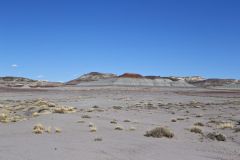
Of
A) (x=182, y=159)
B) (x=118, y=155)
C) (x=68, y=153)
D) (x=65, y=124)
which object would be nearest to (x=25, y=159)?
(x=68, y=153)

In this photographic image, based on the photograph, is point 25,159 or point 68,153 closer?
point 25,159

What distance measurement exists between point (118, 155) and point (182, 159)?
6.71 ft

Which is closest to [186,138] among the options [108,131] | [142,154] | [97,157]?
[108,131]

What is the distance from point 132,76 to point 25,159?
187m

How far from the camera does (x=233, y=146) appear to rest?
1616 cm

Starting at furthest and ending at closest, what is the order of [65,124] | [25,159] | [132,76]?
[132,76] → [65,124] → [25,159]

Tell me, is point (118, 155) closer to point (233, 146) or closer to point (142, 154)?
point (142, 154)

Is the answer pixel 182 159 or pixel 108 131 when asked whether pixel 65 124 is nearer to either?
pixel 108 131

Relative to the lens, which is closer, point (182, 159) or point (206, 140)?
point (182, 159)

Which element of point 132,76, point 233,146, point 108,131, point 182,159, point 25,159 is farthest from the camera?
point 132,76

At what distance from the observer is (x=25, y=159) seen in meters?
12.0

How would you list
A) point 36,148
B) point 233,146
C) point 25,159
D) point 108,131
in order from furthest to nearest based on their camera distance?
point 108,131
point 233,146
point 36,148
point 25,159

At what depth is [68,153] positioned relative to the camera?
13.1m

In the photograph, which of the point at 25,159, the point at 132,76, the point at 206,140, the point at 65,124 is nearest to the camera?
the point at 25,159
